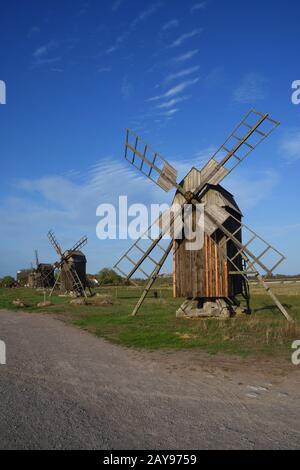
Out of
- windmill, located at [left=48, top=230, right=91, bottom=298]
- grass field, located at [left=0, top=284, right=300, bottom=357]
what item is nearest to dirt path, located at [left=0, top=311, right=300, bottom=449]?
grass field, located at [left=0, top=284, right=300, bottom=357]

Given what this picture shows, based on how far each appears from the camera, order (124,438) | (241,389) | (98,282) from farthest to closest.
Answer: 1. (98,282)
2. (241,389)
3. (124,438)

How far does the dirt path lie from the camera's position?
557 cm

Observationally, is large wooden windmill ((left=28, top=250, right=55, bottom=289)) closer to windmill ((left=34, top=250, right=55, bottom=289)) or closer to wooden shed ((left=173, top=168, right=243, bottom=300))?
windmill ((left=34, top=250, right=55, bottom=289))

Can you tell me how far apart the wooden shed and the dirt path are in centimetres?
858

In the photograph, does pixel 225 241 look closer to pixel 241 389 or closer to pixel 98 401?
pixel 241 389

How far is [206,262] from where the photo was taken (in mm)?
20438

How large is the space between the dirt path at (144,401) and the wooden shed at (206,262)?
8577mm

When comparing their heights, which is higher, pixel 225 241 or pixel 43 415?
pixel 225 241

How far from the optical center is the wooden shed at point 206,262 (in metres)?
20.2

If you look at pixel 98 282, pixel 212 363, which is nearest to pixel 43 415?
pixel 212 363

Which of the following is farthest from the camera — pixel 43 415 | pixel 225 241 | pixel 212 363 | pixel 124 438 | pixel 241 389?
pixel 225 241

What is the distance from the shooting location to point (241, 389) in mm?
8195

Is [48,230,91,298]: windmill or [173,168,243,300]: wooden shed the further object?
[48,230,91,298]: windmill

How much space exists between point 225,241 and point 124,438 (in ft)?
50.3
